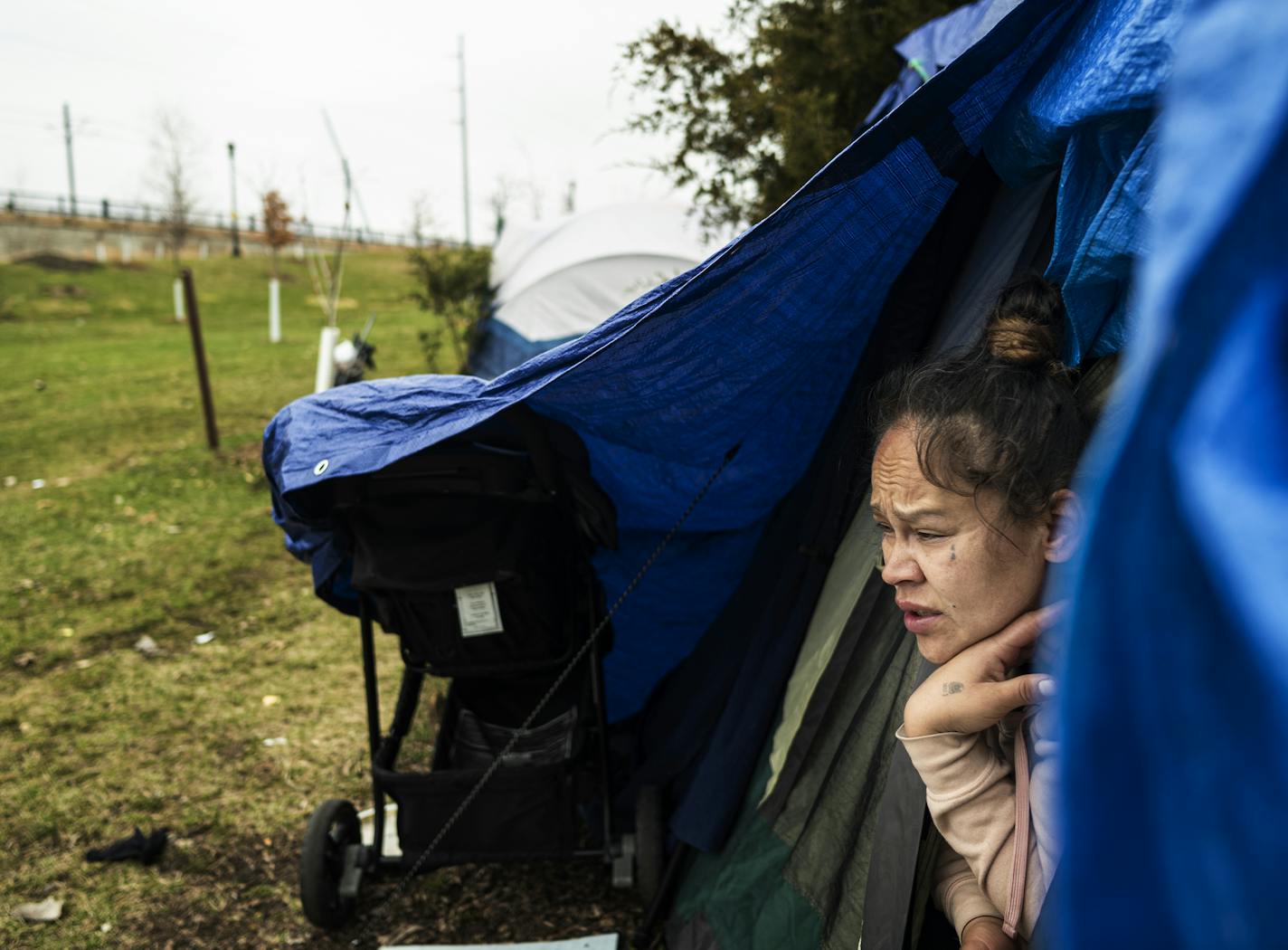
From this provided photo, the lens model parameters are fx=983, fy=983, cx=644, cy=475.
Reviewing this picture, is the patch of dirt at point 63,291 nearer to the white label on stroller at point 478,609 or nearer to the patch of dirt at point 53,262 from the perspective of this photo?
the patch of dirt at point 53,262

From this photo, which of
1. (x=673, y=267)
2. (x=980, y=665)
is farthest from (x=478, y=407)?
(x=673, y=267)

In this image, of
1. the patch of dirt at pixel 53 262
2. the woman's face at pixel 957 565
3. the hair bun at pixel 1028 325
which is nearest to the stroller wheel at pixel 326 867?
the woman's face at pixel 957 565

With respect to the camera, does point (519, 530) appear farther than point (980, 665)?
Yes

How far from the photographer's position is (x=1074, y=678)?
0.58 metres

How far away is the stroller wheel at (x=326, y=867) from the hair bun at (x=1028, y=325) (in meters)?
2.37

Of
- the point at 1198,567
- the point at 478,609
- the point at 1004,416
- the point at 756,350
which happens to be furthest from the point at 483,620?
the point at 1198,567

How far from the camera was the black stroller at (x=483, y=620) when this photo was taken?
8.91 ft

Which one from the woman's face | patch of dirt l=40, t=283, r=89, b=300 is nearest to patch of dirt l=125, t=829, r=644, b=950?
the woman's face

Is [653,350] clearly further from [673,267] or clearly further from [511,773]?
[673,267]

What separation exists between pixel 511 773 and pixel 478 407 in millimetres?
1230

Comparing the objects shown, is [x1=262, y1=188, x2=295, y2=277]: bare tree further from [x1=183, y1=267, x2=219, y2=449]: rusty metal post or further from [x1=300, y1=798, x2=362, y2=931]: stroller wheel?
[x1=300, y1=798, x2=362, y2=931]: stroller wheel

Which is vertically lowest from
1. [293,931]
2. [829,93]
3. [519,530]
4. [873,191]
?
[293,931]

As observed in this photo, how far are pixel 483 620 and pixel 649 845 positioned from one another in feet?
2.74

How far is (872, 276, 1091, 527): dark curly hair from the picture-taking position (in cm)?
161
